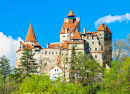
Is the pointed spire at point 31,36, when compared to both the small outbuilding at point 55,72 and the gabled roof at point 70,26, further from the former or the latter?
the small outbuilding at point 55,72

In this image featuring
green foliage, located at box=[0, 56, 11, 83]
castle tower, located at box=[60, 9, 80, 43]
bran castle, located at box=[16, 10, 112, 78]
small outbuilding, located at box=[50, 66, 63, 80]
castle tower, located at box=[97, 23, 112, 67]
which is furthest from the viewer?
castle tower, located at box=[60, 9, 80, 43]

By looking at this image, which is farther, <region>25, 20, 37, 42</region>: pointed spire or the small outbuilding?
<region>25, 20, 37, 42</region>: pointed spire

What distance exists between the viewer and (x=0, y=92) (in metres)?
53.5

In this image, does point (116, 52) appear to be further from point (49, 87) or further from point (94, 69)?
point (49, 87)

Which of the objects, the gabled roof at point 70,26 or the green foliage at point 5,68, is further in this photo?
the gabled roof at point 70,26

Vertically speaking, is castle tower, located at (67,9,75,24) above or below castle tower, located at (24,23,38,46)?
above

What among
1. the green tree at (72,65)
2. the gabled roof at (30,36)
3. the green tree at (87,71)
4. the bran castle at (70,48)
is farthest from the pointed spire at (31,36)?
the green tree at (87,71)

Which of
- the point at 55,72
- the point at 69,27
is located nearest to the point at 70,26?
the point at 69,27

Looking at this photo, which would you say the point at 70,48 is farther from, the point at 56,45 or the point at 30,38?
the point at 30,38

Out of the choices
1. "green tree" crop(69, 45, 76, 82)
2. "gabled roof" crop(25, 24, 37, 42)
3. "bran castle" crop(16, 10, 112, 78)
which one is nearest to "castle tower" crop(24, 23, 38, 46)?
"gabled roof" crop(25, 24, 37, 42)

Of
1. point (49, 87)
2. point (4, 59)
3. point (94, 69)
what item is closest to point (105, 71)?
point (94, 69)

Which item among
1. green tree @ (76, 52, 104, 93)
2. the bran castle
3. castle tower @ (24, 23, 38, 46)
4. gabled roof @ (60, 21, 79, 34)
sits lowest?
green tree @ (76, 52, 104, 93)

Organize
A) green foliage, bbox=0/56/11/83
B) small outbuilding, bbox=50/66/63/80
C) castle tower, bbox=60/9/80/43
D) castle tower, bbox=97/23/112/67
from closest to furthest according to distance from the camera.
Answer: green foliage, bbox=0/56/11/83, small outbuilding, bbox=50/66/63/80, castle tower, bbox=97/23/112/67, castle tower, bbox=60/9/80/43

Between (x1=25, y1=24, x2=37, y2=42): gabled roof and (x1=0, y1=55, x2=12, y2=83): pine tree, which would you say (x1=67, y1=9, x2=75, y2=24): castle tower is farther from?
(x1=0, y1=55, x2=12, y2=83): pine tree
